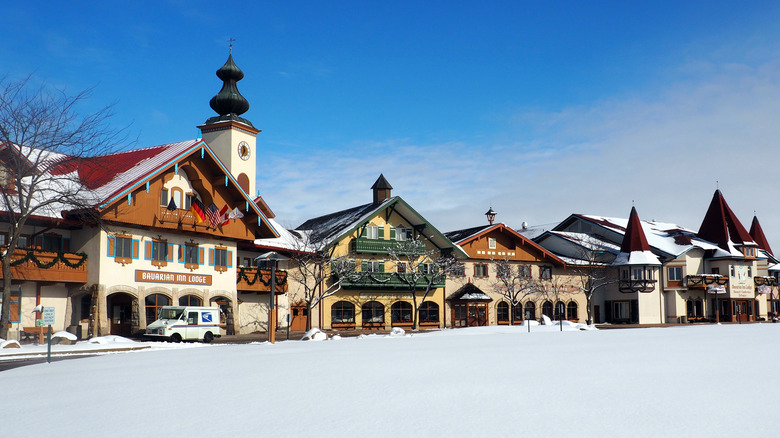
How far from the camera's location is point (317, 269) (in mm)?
50719

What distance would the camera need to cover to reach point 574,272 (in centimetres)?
6469

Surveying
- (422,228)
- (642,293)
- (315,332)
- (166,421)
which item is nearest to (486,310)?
(422,228)

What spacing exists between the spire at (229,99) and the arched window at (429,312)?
20.0 meters

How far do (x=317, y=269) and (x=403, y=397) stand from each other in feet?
129

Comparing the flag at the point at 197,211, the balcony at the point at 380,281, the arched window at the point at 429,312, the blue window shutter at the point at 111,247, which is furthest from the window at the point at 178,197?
the arched window at the point at 429,312

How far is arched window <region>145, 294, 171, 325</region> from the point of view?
38750 mm

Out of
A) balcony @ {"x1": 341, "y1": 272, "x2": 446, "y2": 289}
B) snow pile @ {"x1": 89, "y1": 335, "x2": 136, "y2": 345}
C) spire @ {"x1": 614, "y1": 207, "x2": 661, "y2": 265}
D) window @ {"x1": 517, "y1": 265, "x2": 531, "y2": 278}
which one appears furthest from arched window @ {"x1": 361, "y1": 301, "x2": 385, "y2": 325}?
snow pile @ {"x1": 89, "y1": 335, "x2": 136, "y2": 345}

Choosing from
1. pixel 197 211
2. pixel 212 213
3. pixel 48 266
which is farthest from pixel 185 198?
pixel 48 266

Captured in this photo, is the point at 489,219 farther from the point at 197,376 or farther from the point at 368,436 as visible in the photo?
the point at 368,436

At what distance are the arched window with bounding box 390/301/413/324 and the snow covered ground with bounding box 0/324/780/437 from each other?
3644 cm

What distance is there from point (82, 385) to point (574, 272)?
55.1 meters

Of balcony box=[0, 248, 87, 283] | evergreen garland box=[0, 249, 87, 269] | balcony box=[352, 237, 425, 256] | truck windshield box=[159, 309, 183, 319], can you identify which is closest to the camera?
evergreen garland box=[0, 249, 87, 269]

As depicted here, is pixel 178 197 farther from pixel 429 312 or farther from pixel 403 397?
pixel 403 397

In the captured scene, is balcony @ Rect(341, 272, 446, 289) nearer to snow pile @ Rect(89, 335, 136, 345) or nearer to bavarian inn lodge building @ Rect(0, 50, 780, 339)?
bavarian inn lodge building @ Rect(0, 50, 780, 339)
